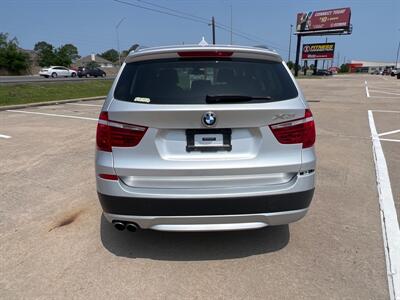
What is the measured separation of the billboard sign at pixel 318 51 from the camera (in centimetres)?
7738

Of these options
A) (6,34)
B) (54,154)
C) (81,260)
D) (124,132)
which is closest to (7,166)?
(54,154)

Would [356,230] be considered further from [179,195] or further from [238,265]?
[179,195]

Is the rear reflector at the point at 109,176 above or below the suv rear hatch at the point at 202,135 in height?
below

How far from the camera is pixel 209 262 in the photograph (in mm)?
3025

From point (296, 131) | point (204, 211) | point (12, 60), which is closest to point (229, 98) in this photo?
point (296, 131)

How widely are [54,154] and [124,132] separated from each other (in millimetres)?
4257

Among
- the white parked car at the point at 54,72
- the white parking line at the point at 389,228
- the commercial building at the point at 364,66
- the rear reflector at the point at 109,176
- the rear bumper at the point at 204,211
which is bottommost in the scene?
the commercial building at the point at 364,66

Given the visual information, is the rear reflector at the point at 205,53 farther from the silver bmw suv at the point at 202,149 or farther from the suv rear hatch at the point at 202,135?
the suv rear hatch at the point at 202,135

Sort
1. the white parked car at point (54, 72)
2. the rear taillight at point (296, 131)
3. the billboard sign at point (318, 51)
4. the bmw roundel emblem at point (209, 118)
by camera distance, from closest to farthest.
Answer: the bmw roundel emblem at point (209, 118)
the rear taillight at point (296, 131)
the white parked car at point (54, 72)
the billboard sign at point (318, 51)

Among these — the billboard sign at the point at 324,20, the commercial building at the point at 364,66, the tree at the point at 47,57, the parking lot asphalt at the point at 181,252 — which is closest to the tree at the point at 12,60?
the tree at the point at 47,57

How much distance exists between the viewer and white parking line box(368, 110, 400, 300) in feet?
9.04

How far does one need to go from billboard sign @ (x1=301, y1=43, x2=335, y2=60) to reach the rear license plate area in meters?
82.3

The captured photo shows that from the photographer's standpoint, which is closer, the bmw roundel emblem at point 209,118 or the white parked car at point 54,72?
the bmw roundel emblem at point 209,118

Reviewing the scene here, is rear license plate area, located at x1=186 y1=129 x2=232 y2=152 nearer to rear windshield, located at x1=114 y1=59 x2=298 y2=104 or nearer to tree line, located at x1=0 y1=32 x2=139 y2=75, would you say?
rear windshield, located at x1=114 y1=59 x2=298 y2=104
